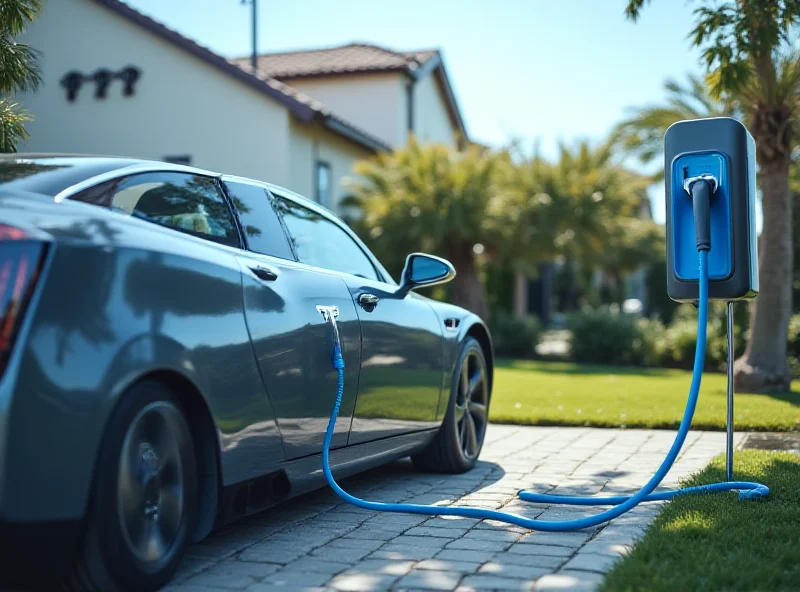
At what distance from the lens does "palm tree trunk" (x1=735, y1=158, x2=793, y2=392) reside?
11508 mm

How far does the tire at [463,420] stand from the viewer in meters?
5.89

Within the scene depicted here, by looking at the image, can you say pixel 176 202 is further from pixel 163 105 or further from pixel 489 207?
pixel 163 105

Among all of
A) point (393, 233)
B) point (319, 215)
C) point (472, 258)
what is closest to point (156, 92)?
point (393, 233)

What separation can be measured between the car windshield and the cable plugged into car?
1.98 metres

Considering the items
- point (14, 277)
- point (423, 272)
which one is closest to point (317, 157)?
point (423, 272)

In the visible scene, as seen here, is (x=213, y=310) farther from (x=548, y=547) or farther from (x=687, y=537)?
(x=687, y=537)

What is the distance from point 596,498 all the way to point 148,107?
54.9 ft

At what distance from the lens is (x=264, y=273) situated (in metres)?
3.96

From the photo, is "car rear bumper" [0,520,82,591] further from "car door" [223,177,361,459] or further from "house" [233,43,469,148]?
"house" [233,43,469,148]

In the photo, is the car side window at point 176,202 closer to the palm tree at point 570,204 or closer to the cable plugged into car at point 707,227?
the cable plugged into car at point 707,227

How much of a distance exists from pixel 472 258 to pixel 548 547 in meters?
16.3

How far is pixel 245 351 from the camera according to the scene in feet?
12.1

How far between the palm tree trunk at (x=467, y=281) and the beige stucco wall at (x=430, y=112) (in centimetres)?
743

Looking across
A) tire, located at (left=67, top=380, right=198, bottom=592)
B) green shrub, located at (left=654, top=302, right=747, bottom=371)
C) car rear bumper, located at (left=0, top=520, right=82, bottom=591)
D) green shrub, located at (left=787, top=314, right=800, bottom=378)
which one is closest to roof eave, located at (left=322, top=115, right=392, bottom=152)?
green shrub, located at (left=654, top=302, right=747, bottom=371)
